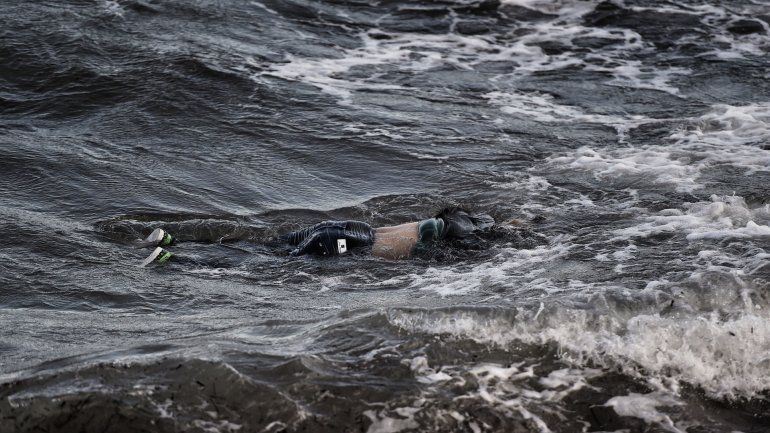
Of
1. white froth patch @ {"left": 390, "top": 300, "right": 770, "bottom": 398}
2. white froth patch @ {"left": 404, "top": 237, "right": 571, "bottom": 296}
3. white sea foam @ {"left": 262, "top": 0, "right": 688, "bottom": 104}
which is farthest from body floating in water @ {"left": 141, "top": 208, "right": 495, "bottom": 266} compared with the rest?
white sea foam @ {"left": 262, "top": 0, "right": 688, "bottom": 104}

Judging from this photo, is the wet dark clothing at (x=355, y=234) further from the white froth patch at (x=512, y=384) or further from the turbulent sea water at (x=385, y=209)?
the white froth patch at (x=512, y=384)

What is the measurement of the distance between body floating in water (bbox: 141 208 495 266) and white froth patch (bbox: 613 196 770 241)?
121 centimetres

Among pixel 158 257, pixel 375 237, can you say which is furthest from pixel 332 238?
pixel 158 257

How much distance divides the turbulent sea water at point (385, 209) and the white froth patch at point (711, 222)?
4cm

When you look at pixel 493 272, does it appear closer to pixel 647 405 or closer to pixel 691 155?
pixel 647 405

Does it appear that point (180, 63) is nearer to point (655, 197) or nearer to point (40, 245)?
point (40, 245)

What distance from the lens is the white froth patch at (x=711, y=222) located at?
642 centimetres

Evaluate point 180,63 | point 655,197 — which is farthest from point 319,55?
point 655,197

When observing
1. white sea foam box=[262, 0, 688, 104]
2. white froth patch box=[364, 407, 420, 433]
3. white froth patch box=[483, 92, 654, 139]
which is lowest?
white froth patch box=[483, 92, 654, 139]

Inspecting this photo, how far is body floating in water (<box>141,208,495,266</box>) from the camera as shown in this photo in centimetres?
671

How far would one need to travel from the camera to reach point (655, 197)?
7.59m

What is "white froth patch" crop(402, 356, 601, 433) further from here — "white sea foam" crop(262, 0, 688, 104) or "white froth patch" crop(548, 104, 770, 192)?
"white sea foam" crop(262, 0, 688, 104)

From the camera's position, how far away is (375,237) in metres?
6.88

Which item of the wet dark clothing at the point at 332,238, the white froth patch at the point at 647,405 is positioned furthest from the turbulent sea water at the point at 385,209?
the wet dark clothing at the point at 332,238
